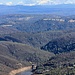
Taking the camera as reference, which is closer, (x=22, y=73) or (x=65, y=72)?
(x=65, y=72)

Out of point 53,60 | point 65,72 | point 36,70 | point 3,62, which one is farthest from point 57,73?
point 3,62

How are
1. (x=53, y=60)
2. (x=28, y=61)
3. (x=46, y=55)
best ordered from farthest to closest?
(x=46, y=55) < (x=28, y=61) < (x=53, y=60)

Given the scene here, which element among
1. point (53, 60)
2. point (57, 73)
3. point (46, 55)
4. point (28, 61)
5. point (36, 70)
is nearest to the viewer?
point (57, 73)

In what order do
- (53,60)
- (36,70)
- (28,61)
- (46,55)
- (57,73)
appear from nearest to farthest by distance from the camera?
(57,73), (36,70), (53,60), (28,61), (46,55)

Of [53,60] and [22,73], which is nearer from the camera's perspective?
[22,73]

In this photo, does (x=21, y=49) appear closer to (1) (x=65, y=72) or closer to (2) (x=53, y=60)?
(2) (x=53, y=60)

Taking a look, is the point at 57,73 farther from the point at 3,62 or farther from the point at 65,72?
the point at 3,62

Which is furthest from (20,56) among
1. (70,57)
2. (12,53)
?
(70,57)

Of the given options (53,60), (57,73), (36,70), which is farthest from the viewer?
(53,60)
